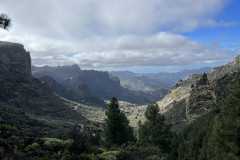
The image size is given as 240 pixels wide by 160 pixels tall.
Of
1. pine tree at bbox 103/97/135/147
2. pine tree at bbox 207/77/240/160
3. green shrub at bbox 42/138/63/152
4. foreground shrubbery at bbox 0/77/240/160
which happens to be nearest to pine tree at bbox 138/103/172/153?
foreground shrubbery at bbox 0/77/240/160

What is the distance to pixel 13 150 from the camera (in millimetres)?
14227

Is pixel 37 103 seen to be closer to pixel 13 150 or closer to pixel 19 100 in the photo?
pixel 19 100

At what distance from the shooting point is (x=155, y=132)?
33.2 m

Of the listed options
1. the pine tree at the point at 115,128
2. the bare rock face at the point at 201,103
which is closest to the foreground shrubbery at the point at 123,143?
the pine tree at the point at 115,128

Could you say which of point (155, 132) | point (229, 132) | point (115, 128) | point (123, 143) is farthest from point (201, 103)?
point (123, 143)

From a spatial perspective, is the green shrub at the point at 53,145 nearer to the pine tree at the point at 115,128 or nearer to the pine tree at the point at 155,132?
the pine tree at the point at 115,128

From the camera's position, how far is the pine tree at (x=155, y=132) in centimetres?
3253

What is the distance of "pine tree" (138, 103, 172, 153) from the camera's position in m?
32.5

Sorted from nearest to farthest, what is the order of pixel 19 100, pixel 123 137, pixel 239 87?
pixel 239 87 < pixel 123 137 < pixel 19 100

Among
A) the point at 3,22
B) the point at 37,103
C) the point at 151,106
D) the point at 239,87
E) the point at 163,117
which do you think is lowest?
the point at 37,103

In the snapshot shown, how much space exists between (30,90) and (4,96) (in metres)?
30.1

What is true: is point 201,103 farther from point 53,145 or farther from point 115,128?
point 53,145

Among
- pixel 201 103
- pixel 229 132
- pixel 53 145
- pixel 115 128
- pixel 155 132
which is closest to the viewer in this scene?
pixel 53 145

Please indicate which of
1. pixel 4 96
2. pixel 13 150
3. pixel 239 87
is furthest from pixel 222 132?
pixel 4 96
